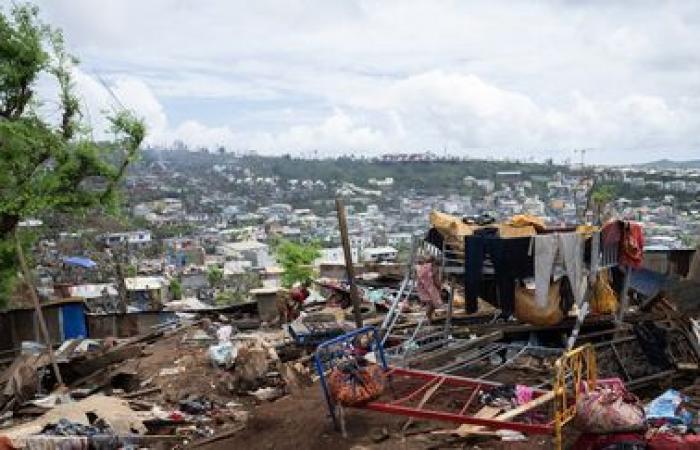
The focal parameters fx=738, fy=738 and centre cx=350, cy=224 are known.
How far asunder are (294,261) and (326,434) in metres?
27.0

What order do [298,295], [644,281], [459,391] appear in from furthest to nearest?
[298,295]
[644,281]
[459,391]

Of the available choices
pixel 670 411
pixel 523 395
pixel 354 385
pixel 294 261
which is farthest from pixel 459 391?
pixel 294 261

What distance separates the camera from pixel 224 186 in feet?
428

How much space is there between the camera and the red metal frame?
6.75 metres

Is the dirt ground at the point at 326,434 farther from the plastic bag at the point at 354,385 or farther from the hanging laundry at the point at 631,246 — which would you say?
the hanging laundry at the point at 631,246

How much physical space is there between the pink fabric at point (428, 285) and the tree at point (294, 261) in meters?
21.8

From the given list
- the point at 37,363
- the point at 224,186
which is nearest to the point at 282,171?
the point at 224,186

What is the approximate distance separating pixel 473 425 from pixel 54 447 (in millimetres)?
4898

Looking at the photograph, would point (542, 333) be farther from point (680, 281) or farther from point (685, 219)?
point (685, 219)

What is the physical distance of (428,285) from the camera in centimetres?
1091

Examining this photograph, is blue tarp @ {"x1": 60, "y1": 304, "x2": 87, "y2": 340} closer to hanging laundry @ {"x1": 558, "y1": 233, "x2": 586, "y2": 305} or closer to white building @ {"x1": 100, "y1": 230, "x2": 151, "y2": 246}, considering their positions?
white building @ {"x1": 100, "y1": 230, "x2": 151, "y2": 246}

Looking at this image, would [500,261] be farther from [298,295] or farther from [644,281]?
[298,295]

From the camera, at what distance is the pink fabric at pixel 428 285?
35.7 ft

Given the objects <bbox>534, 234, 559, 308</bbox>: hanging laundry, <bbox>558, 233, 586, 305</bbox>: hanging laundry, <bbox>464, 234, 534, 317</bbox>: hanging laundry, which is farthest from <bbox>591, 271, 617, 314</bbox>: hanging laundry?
<bbox>464, 234, 534, 317</bbox>: hanging laundry
